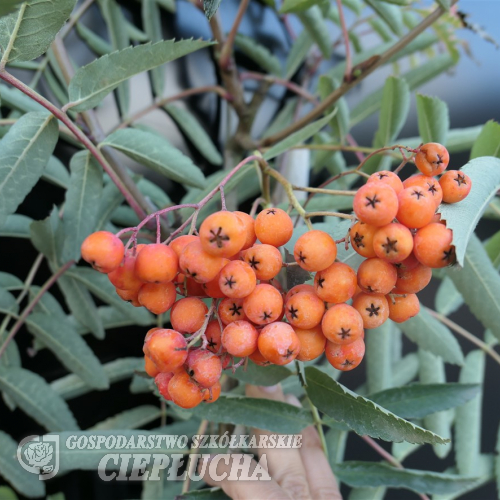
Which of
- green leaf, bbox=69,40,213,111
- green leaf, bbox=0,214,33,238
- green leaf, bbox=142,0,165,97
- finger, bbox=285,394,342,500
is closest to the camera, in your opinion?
green leaf, bbox=69,40,213,111

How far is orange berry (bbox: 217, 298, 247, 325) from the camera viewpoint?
0.30 m

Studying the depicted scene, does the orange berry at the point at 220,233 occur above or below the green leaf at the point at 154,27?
below

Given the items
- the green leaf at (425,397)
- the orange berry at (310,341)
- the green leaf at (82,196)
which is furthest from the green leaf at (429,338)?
the green leaf at (82,196)

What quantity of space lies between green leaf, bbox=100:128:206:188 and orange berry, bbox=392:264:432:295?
0.22m

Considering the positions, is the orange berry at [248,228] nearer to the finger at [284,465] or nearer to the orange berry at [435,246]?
the orange berry at [435,246]

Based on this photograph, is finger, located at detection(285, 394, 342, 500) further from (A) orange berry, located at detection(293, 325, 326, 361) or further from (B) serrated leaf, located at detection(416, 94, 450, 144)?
(B) serrated leaf, located at detection(416, 94, 450, 144)

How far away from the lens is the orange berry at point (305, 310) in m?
0.28

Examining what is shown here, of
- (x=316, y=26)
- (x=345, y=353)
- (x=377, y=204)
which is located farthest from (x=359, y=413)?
(x=316, y=26)

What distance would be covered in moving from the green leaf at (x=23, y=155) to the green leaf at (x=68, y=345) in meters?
0.23

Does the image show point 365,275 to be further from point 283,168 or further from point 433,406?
point 283,168

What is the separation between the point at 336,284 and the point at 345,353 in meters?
0.05

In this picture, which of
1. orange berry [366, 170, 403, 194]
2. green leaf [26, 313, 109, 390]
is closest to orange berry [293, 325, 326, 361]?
orange berry [366, 170, 403, 194]

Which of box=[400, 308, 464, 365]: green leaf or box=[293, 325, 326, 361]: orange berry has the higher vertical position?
box=[293, 325, 326, 361]: orange berry

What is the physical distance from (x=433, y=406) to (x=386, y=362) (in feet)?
0.55
